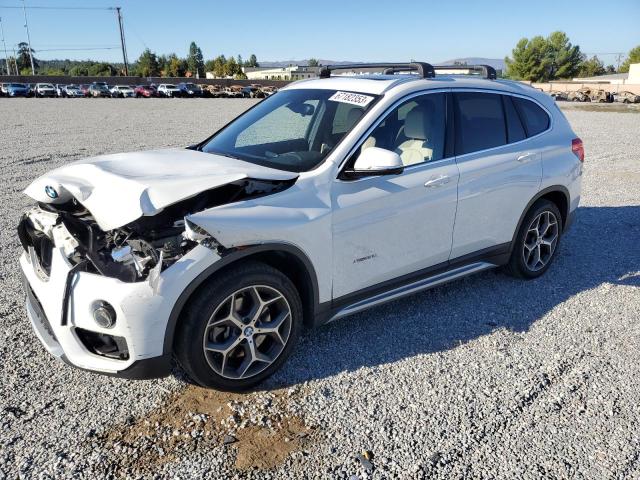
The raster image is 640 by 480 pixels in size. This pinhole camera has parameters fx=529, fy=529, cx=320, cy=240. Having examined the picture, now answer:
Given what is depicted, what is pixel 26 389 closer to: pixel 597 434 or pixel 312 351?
pixel 312 351

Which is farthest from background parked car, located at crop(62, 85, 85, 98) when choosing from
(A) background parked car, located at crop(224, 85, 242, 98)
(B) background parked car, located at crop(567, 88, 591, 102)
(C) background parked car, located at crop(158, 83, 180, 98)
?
(B) background parked car, located at crop(567, 88, 591, 102)

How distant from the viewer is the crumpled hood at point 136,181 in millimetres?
2916

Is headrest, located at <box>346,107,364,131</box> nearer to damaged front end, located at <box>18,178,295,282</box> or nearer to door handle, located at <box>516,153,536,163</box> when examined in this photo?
damaged front end, located at <box>18,178,295,282</box>

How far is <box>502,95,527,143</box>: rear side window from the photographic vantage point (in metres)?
4.65

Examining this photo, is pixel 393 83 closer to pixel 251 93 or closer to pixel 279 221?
pixel 279 221

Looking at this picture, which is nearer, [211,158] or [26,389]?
[26,389]

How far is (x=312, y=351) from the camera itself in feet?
12.5

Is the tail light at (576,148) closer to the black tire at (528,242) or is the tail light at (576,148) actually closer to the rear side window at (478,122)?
the black tire at (528,242)

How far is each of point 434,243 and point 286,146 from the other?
1371 millimetres

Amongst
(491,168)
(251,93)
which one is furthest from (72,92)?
(491,168)

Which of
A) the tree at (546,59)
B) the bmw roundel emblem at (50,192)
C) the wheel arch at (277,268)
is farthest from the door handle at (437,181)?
the tree at (546,59)

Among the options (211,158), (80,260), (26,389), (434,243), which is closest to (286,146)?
(211,158)

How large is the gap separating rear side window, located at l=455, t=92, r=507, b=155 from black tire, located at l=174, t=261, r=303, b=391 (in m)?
1.90

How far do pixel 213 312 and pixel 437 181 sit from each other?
6.32 ft
